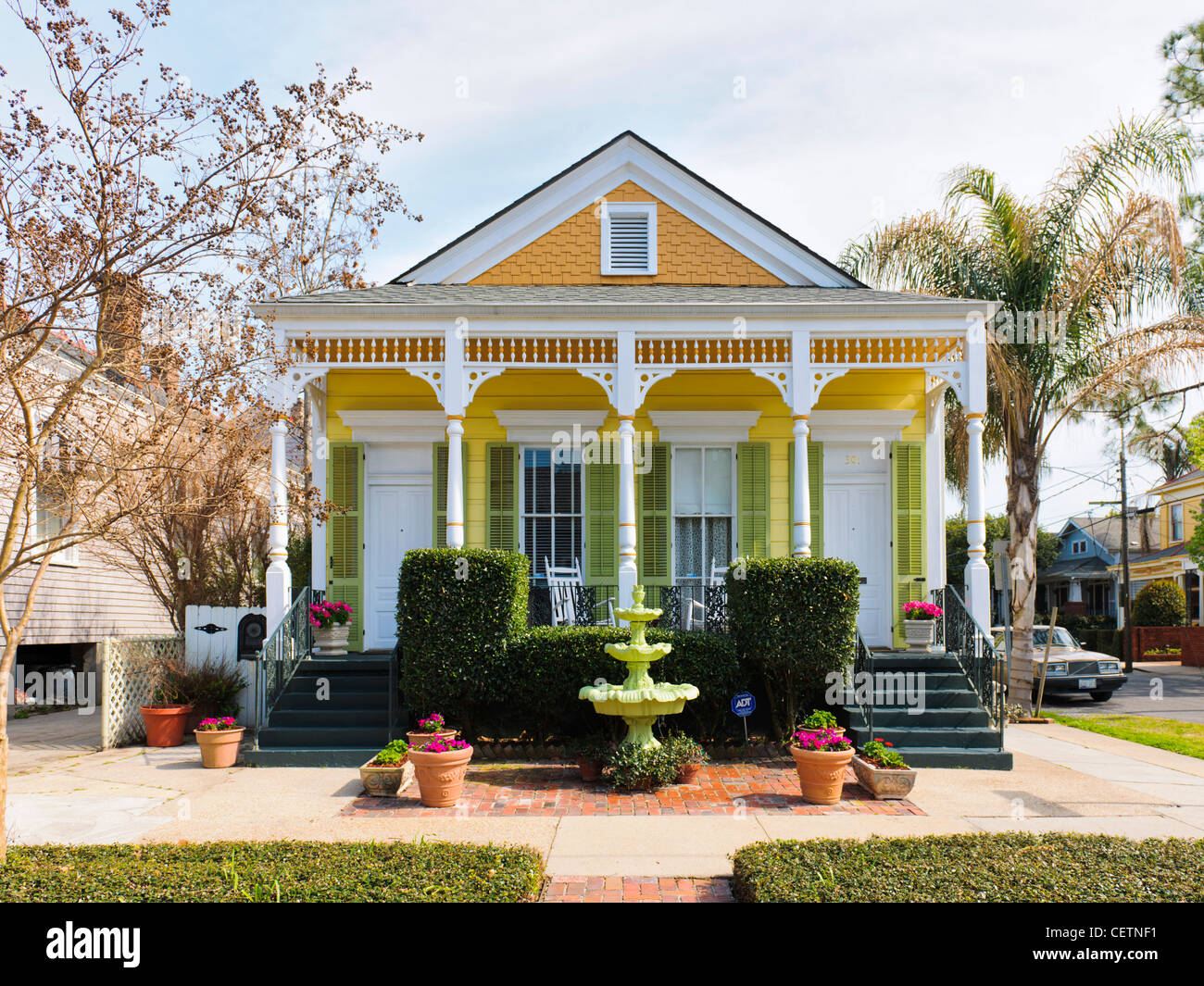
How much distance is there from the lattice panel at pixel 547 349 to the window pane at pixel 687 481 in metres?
2.07

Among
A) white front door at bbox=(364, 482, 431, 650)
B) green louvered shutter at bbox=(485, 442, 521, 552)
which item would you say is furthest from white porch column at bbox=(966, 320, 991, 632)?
white front door at bbox=(364, 482, 431, 650)

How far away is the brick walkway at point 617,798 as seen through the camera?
291 inches

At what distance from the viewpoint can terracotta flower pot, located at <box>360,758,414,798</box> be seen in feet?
25.9

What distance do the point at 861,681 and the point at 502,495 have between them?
538 centimetres

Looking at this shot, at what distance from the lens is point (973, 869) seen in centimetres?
484

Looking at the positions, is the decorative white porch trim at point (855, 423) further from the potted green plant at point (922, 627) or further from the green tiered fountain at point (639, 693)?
the green tiered fountain at point (639, 693)

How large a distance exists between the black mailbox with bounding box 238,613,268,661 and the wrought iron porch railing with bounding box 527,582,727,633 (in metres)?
3.41

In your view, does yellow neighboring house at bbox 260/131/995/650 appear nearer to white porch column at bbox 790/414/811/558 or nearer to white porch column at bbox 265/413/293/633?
white porch column at bbox 790/414/811/558

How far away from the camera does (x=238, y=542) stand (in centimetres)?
1426

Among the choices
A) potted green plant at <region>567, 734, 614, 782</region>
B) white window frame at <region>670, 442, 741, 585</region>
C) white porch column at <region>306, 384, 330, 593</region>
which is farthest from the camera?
white window frame at <region>670, 442, 741, 585</region>

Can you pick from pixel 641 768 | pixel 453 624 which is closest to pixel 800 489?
pixel 641 768

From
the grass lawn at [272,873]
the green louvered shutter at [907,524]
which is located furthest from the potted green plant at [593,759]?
the green louvered shutter at [907,524]
